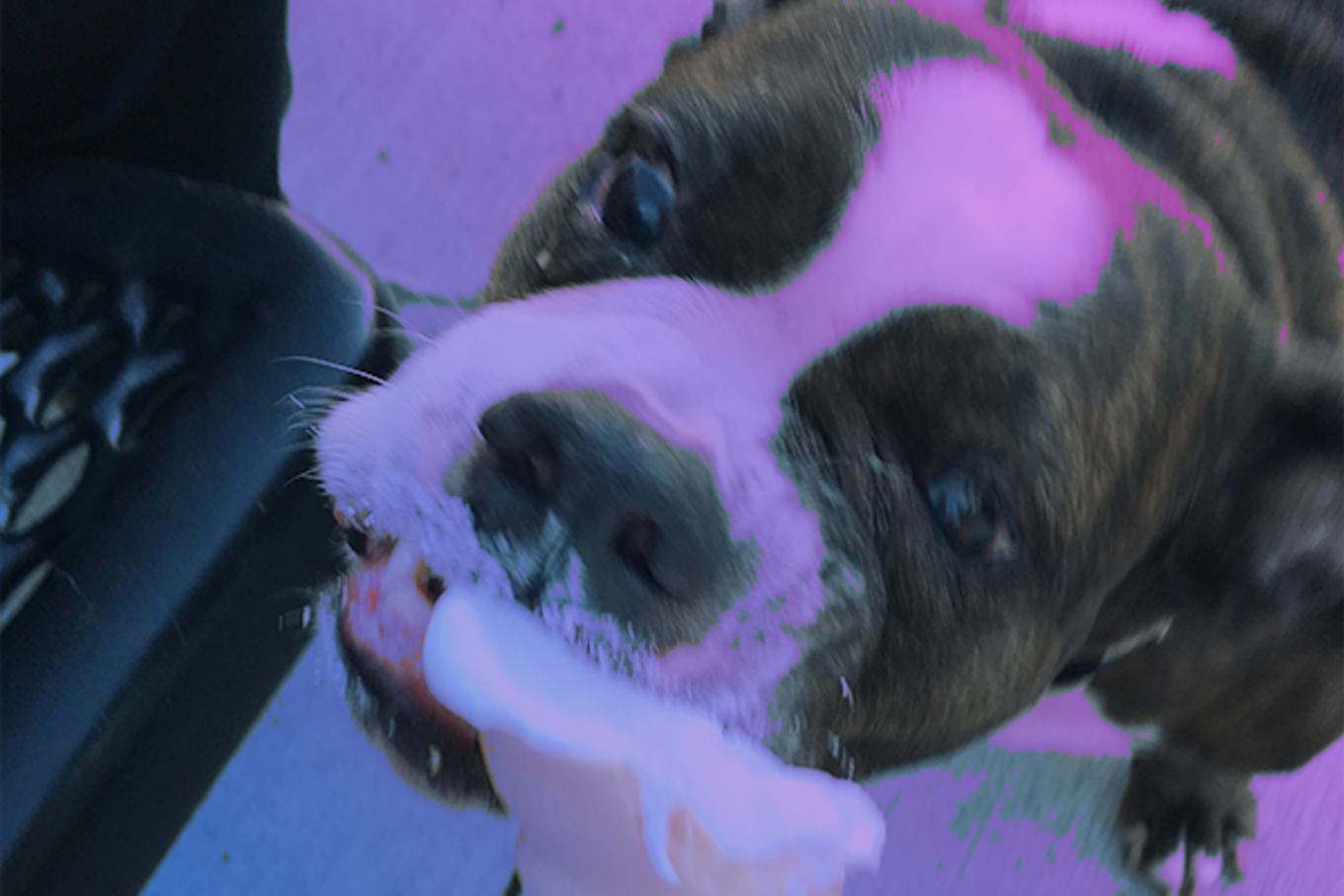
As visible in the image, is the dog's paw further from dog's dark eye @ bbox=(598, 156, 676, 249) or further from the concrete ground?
dog's dark eye @ bbox=(598, 156, 676, 249)

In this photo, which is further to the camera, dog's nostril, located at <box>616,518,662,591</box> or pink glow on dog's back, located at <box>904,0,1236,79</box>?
pink glow on dog's back, located at <box>904,0,1236,79</box>

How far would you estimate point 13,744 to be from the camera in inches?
42.2

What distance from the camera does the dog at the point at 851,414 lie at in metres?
0.78

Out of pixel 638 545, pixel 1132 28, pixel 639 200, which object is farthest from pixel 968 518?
pixel 1132 28

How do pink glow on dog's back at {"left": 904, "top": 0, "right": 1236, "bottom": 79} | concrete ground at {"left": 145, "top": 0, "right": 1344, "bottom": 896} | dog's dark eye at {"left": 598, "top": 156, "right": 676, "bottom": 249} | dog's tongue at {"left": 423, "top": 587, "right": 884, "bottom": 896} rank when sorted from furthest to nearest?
1. concrete ground at {"left": 145, "top": 0, "right": 1344, "bottom": 896}
2. pink glow on dog's back at {"left": 904, "top": 0, "right": 1236, "bottom": 79}
3. dog's dark eye at {"left": 598, "top": 156, "right": 676, "bottom": 249}
4. dog's tongue at {"left": 423, "top": 587, "right": 884, "bottom": 896}

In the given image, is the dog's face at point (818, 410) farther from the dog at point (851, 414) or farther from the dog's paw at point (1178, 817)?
the dog's paw at point (1178, 817)

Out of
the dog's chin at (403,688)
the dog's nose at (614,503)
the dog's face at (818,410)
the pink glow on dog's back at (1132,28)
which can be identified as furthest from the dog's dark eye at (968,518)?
the pink glow on dog's back at (1132,28)

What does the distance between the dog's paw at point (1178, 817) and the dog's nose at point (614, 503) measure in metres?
1.10

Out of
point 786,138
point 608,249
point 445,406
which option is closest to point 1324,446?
point 786,138

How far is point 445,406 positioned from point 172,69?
2.53 feet

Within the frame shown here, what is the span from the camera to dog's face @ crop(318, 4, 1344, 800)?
30.2 inches

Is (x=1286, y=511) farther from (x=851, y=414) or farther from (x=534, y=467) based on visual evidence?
(x=534, y=467)

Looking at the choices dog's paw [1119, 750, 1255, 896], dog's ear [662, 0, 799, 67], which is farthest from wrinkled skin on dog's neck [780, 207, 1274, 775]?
dog's paw [1119, 750, 1255, 896]

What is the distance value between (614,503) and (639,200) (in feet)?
1.13
